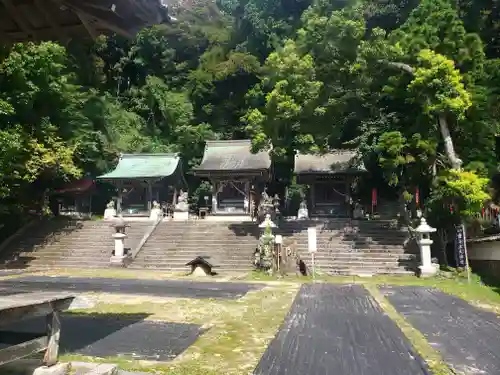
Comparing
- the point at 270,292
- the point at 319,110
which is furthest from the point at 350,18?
the point at 270,292

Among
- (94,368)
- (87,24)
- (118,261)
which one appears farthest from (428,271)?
(87,24)

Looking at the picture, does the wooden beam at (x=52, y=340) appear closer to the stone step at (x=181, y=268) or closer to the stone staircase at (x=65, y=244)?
the stone step at (x=181, y=268)

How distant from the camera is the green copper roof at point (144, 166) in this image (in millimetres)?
27548

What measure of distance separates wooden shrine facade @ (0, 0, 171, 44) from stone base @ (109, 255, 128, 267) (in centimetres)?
1465

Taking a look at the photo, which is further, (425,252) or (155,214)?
(155,214)

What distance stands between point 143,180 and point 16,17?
24.4 metres

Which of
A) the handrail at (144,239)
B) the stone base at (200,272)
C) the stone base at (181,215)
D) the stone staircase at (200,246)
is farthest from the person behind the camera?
the stone base at (181,215)

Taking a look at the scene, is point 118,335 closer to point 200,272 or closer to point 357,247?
point 200,272

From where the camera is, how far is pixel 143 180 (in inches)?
1100

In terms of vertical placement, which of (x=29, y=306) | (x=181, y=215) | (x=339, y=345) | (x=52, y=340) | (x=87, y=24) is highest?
(x=87, y=24)

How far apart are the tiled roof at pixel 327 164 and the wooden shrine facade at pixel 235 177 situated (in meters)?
2.31

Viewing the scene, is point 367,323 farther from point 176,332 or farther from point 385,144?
point 385,144

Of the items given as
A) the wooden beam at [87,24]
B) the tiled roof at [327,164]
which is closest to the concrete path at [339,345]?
the wooden beam at [87,24]

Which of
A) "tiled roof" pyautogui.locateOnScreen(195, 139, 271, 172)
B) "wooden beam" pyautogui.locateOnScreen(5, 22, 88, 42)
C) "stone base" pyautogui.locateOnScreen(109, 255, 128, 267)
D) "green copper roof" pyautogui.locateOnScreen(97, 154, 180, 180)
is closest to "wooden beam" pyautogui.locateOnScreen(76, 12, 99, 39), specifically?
"wooden beam" pyautogui.locateOnScreen(5, 22, 88, 42)
